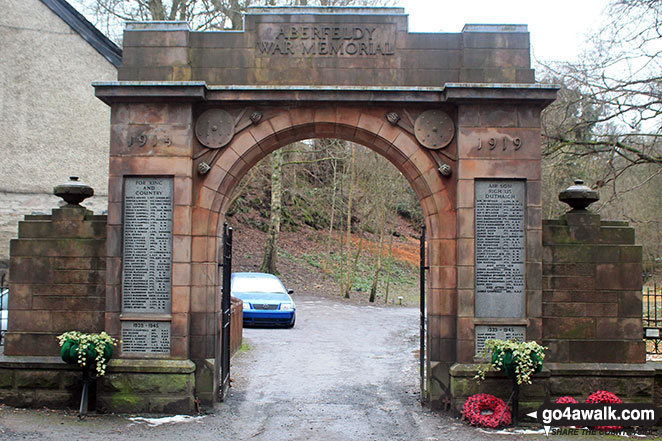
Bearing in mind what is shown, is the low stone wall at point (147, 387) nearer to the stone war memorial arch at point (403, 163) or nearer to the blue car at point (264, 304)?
the stone war memorial arch at point (403, 163)

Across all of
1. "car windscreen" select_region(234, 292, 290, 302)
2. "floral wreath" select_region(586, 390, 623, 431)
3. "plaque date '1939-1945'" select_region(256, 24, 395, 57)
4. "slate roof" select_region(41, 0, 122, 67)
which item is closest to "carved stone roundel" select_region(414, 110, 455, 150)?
"plaque date '1939-1945'" select_region(256, 24, 395, 57)

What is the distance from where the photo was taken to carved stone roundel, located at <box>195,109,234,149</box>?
8.69 m

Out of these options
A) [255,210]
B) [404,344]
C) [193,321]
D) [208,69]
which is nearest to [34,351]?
[193,321]

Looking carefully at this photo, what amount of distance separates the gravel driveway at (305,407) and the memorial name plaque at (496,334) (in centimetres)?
109

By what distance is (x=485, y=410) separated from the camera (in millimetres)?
8148

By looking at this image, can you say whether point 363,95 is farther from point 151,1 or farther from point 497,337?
point 151,1

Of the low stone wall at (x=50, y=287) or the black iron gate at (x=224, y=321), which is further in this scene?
the black iron gate at (x=224, y=321)

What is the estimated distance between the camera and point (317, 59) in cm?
873

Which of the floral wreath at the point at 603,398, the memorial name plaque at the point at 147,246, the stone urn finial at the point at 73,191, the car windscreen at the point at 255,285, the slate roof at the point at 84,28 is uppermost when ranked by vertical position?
the slate roof at the point at 84,28

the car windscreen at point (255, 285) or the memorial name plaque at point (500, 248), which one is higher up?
the memorial name plaque at point (500, 248)

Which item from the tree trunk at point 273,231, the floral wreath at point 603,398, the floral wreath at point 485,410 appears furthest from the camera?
the tree trunk at point 273,231

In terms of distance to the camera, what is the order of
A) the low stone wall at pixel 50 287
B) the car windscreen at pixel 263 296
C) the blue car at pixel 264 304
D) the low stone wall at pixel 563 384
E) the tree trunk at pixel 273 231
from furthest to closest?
the tree trunk at pixel 273 231, the blue car at pixel 264 304, the car windscreen at pixel 263 296, the low stone wall at pixel 50 287, the low stone wall at pixel 563 384

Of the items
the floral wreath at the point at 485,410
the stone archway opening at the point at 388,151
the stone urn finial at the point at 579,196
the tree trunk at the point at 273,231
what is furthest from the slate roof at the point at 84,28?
the floral wreath at the point at 485,410

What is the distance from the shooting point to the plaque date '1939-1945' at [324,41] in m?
8.72
